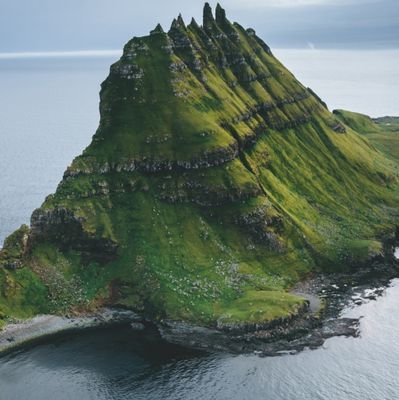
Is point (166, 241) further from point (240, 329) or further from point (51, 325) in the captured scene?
point (51, 325)

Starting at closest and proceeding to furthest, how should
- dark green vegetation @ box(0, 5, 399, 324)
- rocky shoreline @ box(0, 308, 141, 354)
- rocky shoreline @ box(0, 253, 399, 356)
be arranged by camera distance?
rocky shoreline @ box(0, 253, 399, 356), rocky shoreline @ box(0, 308, 141, 354), dark green vegetation @ box(0, 5, 399, 324)

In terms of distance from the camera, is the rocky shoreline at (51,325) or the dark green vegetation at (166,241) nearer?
the rocky shoreline at (51,325)

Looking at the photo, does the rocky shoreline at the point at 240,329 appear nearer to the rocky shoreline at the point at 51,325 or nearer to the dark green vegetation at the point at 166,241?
the rocky shoreline at the point at 51,325

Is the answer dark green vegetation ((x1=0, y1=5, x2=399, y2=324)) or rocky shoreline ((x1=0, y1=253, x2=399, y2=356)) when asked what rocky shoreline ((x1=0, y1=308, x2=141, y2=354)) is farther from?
dark green vegetation ((x1=0, y1=5, x2=399, y2=324))

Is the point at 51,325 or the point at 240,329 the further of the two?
the point at 51,325

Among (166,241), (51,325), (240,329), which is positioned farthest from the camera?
(166,241)

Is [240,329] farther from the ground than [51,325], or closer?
closer

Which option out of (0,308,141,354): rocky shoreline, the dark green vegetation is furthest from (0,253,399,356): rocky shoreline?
the dark green vegetation

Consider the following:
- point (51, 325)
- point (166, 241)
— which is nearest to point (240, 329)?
point (166, 241)

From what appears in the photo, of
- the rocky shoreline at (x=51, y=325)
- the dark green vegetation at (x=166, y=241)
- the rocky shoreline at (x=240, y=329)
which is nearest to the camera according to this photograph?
the rocky shoreline at (x=240, y=329)

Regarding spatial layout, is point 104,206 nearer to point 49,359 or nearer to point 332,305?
point 49,359

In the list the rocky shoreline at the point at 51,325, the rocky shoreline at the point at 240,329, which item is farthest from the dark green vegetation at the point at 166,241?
the rocky shoreline at the point at 51,325
